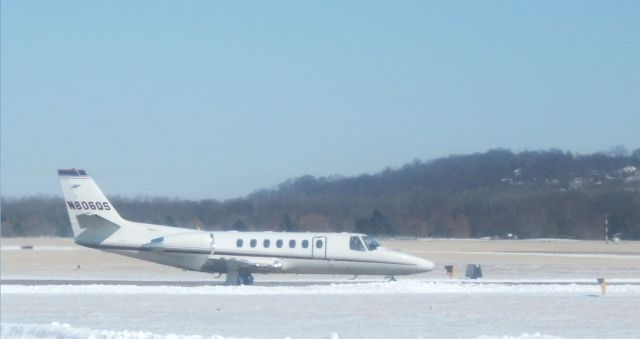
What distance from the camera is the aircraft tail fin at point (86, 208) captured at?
31.1 m

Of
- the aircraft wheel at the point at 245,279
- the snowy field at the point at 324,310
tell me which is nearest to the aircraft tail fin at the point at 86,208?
the snowy field at the point at 324,310

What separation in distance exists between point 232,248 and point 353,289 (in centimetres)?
507

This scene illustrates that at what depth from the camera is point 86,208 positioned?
31406 millimetres

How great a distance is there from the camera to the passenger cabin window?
101 feet

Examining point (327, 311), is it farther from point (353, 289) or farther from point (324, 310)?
point (353, 289)

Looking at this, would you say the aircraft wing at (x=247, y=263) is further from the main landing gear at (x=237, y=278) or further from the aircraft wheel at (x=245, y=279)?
the aircraft wheel at (x=245, y=279)

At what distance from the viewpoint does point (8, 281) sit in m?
33.6

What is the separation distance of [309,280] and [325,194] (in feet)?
159

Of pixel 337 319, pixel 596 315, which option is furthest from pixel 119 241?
pixel 596 315

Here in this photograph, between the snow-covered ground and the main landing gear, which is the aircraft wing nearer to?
the main landing gear

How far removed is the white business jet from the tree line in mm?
21724

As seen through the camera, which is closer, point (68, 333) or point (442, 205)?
point (68, 333)

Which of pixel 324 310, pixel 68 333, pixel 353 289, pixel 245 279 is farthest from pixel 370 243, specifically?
pixel 68 333

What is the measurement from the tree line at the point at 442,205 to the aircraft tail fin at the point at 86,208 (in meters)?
21.5
